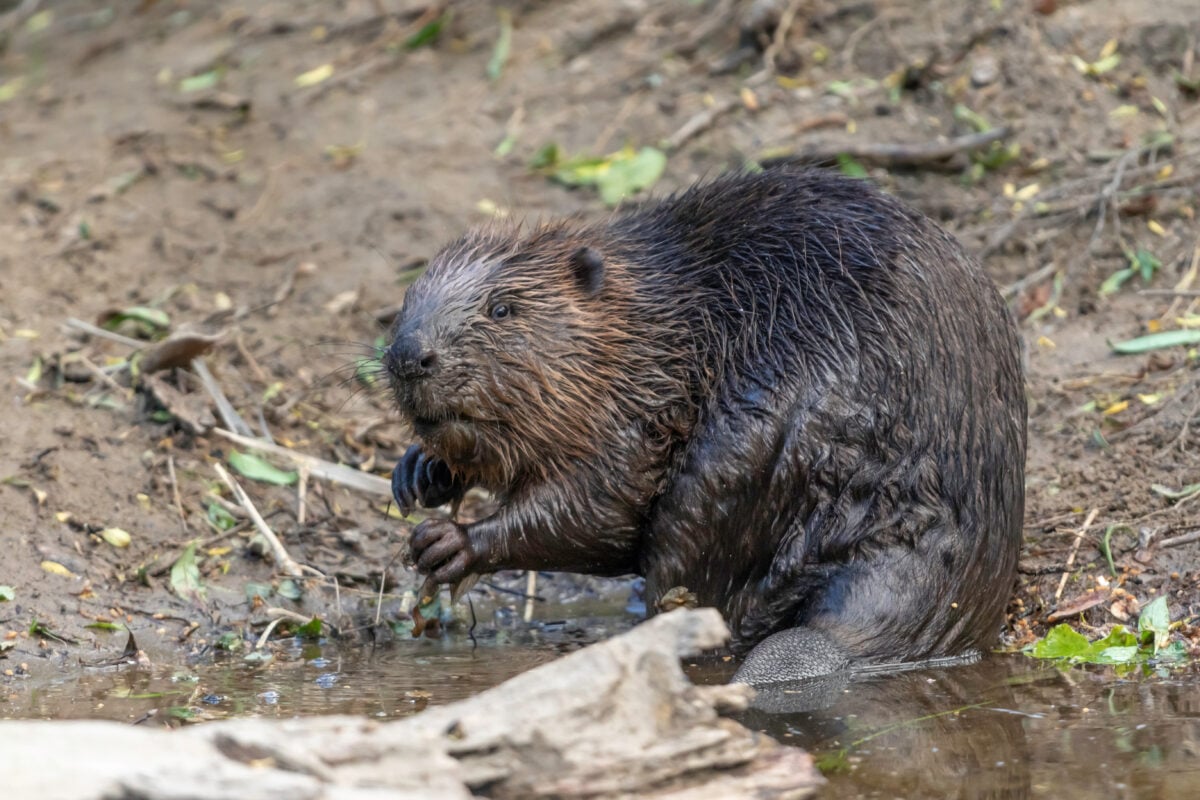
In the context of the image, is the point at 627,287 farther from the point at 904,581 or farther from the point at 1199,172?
the point at 1199,172

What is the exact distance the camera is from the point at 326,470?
5.96m

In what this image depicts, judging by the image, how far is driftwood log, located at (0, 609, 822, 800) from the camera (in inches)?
99.4

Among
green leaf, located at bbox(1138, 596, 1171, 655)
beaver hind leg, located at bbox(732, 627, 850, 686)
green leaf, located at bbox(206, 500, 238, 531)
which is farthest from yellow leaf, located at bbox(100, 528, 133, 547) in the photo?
green leaf, located at bbox(1138, 596, 1171, 655)

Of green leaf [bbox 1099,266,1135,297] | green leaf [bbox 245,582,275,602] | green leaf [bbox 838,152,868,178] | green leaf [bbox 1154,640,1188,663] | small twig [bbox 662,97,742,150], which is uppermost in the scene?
small twig [bbox 662,97,742,150]

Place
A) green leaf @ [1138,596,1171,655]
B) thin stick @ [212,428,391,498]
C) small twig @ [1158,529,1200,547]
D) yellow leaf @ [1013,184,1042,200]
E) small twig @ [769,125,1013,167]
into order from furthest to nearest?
1. small twig @ [769,125,1013,167]
2. yellow leaf @ [1013,184,1042,200]
3. thin stick @ [212,428,391,498]
4. small twig @ [1158,529,1200,547]
5. green leaf @ [1138,596,1171,655]

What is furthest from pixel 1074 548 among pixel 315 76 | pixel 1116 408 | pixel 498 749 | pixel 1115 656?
pixel 315 76

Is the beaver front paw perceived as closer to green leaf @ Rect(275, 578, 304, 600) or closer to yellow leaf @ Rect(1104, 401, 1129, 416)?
green leaf @ Rect(275, 578, 304, 600)

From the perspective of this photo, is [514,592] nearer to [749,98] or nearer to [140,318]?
[140,318]

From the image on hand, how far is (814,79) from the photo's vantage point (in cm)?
825

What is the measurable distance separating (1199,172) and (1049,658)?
3.16 m

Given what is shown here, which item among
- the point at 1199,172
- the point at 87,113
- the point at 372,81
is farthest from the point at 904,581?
the point at 87,113

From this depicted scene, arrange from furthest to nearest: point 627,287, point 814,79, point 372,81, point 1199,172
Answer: point 372,81 < point 814,79 < point 1199,172 < point 627,287

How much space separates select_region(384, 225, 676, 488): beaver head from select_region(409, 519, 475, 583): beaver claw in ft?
0.77

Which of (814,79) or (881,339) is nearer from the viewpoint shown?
(881,339)
